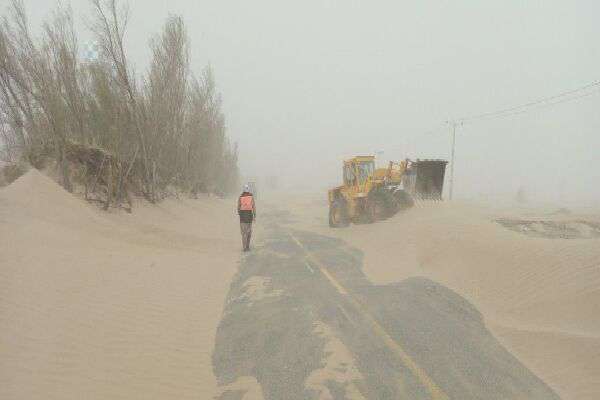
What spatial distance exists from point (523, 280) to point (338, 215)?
1065 centimetres

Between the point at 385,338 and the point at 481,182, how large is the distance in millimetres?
111111

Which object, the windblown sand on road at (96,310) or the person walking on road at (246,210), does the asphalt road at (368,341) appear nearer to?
the windblown sand on road at (96,310)

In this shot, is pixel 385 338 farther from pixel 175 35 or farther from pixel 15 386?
A: pixel 175 35

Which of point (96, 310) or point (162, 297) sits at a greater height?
point (96, 310)

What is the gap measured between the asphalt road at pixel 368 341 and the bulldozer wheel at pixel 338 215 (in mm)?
8722

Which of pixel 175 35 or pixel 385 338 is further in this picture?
pixel 175 35

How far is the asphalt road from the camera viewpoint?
3.94m

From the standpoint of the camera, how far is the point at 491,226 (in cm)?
1114

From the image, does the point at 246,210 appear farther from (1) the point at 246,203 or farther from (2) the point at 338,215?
(2) the point at 338,215

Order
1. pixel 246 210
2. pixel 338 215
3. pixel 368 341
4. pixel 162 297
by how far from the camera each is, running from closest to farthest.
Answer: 1. pixel 368 341
2. pixel 162 297
3. pixel 246 210
4. pixel 338 215

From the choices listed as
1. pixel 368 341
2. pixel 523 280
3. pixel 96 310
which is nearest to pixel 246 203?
pixel 96 310

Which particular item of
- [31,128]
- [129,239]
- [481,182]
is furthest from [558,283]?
[481,182]

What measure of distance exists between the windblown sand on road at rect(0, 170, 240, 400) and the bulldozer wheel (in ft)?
26.3

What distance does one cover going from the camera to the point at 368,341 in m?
4.97
